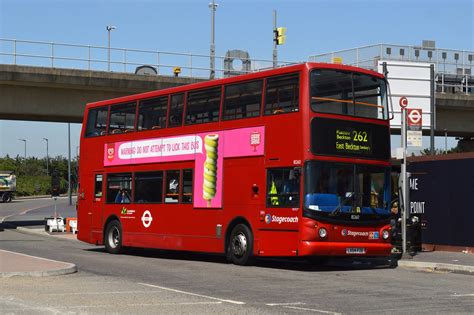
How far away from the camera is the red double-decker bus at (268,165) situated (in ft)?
53.7

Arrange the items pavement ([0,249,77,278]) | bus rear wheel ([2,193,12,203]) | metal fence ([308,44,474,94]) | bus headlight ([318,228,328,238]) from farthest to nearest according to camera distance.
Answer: bus rear wheel ([2,193,12,203]) < metal fence ([308,44,474,94]) < bus headlight ([318,228,328,238]) < pavement ([0,249,77,278])

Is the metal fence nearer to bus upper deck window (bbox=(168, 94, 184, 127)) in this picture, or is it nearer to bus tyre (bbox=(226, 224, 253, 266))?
bus upper deck window (bbox=(168, 94, 184, 127))

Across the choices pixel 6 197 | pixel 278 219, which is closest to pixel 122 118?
pixel 278 219

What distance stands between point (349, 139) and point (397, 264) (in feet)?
12.3

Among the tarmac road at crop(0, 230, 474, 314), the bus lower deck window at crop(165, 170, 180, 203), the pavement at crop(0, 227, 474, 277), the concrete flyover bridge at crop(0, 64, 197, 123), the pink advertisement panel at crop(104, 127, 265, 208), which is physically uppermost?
the concrete flyover bridge at crop(0, 64, 197, 123)

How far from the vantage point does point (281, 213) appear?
16.8 metres

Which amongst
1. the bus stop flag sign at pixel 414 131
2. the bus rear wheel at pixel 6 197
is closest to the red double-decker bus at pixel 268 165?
the bus stop flag sign at pixel 414 131

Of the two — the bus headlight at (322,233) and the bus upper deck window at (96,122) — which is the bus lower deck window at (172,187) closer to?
the bus upper deck window at (96,122)

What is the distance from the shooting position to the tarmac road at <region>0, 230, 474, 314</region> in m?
10.4

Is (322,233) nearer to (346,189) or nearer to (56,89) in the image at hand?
(346,189)

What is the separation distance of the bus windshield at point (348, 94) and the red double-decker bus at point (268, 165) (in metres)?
0.03

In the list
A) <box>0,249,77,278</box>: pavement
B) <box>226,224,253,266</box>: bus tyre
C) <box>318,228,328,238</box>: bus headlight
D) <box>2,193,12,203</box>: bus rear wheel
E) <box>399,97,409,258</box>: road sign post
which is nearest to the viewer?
<box>0,249,77,278</box>: pavement

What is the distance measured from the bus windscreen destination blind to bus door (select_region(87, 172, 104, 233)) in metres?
8.90

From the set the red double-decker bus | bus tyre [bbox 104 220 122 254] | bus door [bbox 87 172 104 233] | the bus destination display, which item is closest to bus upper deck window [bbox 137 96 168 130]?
the red double-decker bus
